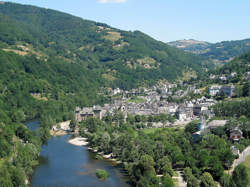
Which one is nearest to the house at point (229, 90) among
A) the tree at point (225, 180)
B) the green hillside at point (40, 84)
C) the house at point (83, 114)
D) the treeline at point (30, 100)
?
the house at point (83, 114)

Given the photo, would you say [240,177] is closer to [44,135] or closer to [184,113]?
[44,135]

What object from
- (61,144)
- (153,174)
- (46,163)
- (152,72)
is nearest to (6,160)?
(46,163)

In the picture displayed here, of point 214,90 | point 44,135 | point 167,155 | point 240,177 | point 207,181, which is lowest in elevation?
point 207,181

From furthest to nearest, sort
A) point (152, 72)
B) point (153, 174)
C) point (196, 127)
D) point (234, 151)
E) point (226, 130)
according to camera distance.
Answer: point (152, 72), point (196, 127), point (226, 130), point (234, 151), point (153, 174)

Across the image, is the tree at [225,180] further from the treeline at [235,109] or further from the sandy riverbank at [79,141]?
the sandy riverbank at [79,141]

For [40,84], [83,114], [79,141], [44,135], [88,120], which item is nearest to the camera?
[44,135]

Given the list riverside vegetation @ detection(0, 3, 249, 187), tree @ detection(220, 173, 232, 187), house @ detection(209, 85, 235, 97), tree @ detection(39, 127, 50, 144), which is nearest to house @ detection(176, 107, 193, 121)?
house @ detection(209, 85, 235, 97)

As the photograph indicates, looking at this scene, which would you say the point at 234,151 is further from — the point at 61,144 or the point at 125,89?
the point at 125,89

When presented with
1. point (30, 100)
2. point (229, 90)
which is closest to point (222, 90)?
point (229, 90)
